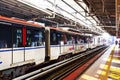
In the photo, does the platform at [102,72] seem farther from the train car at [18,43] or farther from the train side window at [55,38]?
the train side window at [55,38]

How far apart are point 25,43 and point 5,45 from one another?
5.84ft

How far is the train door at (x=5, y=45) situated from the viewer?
8641mm

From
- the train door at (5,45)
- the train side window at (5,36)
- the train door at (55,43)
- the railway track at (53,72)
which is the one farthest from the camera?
the train door at (55,43)

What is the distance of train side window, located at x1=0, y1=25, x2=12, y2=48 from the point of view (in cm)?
874

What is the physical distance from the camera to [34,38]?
11969 mm

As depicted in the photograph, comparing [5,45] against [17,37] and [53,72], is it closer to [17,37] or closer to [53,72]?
[17,37]

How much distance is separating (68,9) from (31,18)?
3.34 meters

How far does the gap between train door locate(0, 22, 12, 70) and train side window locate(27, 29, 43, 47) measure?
6.12ft

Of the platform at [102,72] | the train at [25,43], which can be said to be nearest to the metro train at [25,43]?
the train at [25,43]

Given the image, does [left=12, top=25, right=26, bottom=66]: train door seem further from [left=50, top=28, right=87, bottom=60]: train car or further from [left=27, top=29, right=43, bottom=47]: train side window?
[left=50, top=28, right=87, bottom=60]: train car

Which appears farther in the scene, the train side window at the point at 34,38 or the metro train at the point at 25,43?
the train side window at the point at 34,38

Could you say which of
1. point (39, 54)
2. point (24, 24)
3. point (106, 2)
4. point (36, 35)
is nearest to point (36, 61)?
point (39, 54)

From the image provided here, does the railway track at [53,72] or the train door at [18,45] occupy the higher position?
the train door at [18,45]

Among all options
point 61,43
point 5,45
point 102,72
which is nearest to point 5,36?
point 5,45
